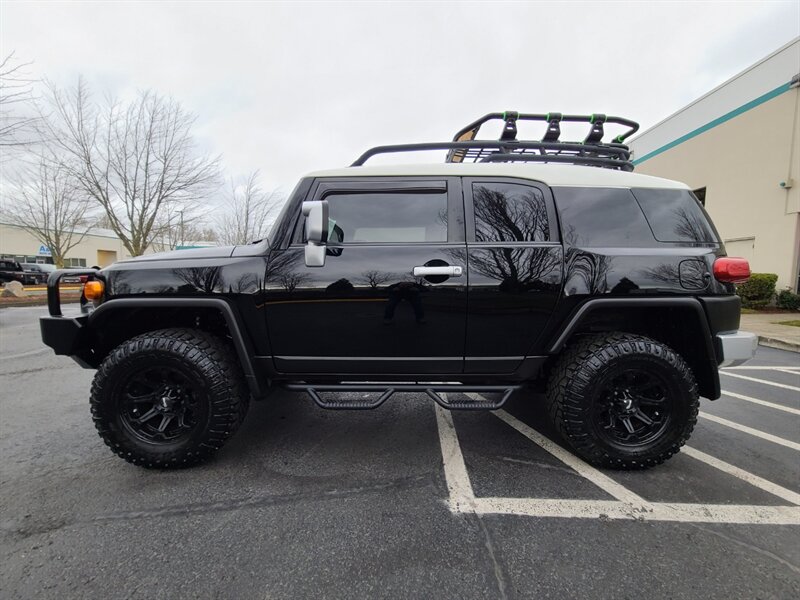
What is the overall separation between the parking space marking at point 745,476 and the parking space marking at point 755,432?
77 cm

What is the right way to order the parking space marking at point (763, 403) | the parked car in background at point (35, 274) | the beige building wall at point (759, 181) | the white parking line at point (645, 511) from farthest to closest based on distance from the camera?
the parked car in background at point (35, 274)
the beige building wall at point (759, 181)
the parking space marking at point (763, 403)
the white parking line at point (645, 511)

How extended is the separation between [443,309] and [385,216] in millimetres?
786

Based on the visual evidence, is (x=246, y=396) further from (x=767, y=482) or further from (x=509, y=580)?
(x=767, y=482)

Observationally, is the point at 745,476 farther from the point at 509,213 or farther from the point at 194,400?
the point at 194,400

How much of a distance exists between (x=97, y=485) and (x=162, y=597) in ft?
3.77

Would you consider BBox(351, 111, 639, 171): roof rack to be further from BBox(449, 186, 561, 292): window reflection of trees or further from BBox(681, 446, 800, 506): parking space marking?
BBox(681, 446, 800, 506): parking space marking

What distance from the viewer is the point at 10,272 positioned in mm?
20188

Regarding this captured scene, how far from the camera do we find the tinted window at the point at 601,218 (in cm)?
238

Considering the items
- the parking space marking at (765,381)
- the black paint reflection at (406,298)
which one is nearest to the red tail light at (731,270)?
the black paint reflection at (406,298)

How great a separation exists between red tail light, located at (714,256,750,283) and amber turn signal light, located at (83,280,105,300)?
403 centimetres

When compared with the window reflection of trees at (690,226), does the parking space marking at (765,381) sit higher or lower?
lower

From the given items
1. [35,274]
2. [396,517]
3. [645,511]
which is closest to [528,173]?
[645,511]

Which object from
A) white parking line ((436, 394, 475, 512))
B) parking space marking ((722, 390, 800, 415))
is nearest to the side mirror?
white parking line ((436, 394, 475, 512))

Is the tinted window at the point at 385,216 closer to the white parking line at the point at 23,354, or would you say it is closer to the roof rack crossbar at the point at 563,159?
the roof rack crossbar at the point at 563,159
